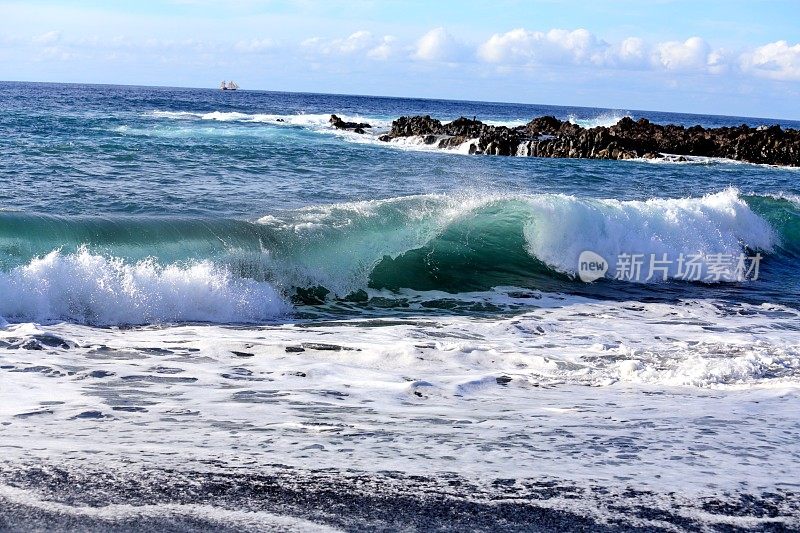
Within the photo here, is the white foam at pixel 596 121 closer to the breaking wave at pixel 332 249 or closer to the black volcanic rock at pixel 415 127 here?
the black volcanic rock at pixel 415 127

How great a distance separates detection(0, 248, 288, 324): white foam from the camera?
7.52 meters

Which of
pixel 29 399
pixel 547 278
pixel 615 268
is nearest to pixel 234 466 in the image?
pixel 29 399

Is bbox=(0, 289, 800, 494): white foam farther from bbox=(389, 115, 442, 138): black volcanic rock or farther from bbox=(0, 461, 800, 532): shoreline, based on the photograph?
bbox=(389, 115, 442, 138): black volcanic rock

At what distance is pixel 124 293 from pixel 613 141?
31.8m

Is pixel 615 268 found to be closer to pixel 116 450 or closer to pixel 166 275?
pixel 166 275

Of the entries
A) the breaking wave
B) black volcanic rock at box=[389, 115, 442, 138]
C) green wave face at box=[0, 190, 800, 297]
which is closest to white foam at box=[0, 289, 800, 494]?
the breaking wave

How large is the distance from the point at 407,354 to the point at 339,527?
3.31 meters

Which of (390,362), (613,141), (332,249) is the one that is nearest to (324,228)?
(332,249)

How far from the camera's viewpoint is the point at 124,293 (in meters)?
7.86

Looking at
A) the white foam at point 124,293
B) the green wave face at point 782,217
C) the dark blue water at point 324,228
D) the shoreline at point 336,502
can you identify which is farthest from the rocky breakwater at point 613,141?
the shoreline at point 336,502

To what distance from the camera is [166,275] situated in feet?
27.5

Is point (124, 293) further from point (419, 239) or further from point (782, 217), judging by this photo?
point (782, 217)

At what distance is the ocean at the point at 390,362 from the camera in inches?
146

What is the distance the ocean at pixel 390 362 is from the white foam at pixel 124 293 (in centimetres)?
3
